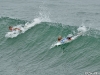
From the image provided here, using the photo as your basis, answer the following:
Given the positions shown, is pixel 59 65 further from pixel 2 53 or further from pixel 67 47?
pixel 2 53

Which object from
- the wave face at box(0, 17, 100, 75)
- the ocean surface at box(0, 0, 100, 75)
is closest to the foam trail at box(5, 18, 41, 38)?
the ocean surface at box(0, 0, 100, 75)

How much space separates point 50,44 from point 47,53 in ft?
8.01

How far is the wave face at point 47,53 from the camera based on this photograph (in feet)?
98.5

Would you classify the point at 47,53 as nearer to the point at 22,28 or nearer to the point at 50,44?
the point at 50,44

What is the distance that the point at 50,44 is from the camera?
3644 cm

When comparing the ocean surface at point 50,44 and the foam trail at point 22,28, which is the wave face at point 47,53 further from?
the foam trail at point 22,28

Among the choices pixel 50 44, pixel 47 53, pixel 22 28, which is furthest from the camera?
pixel 22 28

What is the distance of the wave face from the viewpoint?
1182 inches

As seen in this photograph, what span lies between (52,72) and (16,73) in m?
3.43

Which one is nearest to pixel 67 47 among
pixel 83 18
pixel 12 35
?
pixel 12 35

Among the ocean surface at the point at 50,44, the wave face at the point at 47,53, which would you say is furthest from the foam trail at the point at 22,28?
the wave face at the point at 47,53

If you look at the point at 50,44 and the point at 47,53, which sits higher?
the point at 50,44

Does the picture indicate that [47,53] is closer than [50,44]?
Yes

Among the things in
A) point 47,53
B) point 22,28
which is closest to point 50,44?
point 47,53
